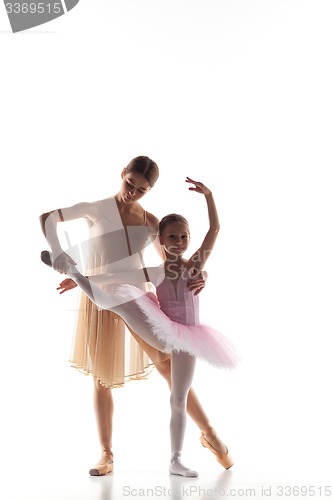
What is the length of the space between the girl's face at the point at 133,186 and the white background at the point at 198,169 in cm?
42

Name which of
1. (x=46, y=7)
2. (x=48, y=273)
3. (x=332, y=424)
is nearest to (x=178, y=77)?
(x=46, y=7)

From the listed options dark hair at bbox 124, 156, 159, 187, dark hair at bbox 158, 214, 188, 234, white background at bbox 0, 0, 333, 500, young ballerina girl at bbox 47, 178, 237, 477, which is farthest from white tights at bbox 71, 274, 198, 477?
white background at bbox 0, 0, 333, 500

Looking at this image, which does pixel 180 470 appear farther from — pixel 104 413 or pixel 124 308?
pixel 124 308

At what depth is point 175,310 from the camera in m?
1.87

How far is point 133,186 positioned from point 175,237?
182mm

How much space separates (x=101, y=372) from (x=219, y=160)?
994mm

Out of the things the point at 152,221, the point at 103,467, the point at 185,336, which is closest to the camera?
the point at 185,336

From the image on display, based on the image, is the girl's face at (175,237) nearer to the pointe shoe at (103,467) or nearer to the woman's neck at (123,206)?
the woman's neck at (123,206)

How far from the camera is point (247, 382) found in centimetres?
275

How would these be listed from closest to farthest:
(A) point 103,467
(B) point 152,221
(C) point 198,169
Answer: (A) point 103,467, (B) point 152,221, (C) point 198,169

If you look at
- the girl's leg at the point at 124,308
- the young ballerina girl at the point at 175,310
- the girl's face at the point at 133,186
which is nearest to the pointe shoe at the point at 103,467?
the young ballerina girl at the point at 175,310

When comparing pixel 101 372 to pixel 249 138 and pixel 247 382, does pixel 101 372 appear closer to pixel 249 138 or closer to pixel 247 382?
pixel 247 382

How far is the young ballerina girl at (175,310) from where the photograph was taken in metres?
A: 1.81

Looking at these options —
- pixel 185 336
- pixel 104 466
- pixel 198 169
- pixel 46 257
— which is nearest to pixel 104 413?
pixel 104 466
